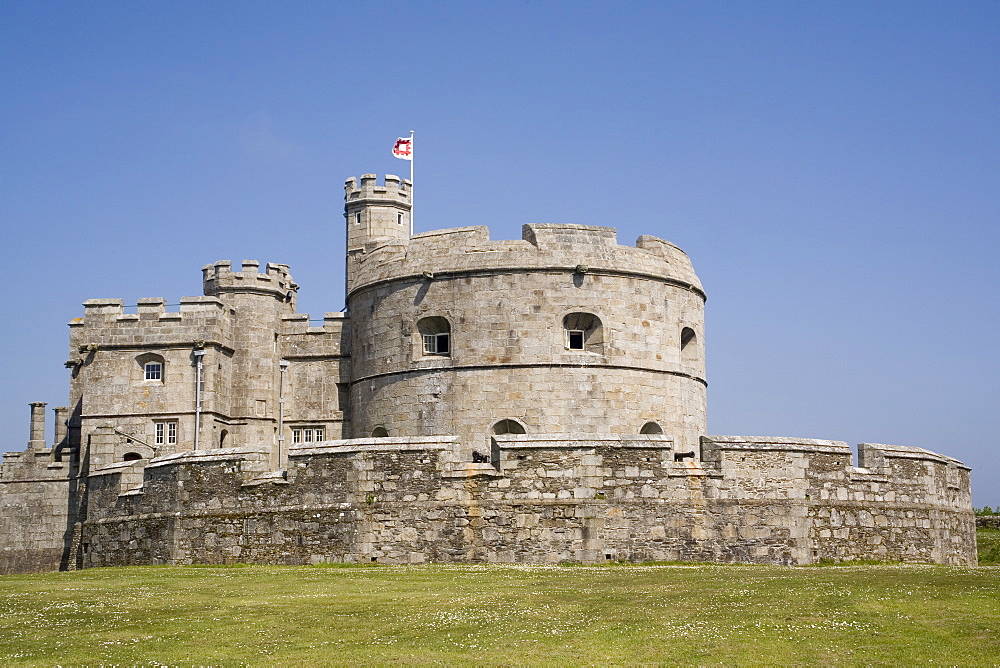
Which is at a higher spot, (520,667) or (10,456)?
(10,456)

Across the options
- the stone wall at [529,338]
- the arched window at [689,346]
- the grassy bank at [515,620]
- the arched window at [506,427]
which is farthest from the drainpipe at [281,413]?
the grassy bank at [515,620]

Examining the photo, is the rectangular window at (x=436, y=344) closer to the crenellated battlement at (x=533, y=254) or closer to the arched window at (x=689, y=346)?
the crenellated battlement at (x=533, y=254)

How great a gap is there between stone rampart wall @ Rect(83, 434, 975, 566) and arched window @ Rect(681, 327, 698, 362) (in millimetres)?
9814

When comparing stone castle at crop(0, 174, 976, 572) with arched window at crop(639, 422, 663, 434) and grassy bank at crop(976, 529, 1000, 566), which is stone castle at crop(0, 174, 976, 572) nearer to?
arched window at crop(639, 422, 663, 434)

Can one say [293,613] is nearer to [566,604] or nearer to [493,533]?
[566,604]

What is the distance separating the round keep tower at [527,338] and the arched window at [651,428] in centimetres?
4

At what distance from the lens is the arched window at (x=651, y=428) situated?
3359 cm

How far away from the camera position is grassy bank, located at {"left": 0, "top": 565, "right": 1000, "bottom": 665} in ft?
41.1

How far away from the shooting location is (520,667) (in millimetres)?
11945

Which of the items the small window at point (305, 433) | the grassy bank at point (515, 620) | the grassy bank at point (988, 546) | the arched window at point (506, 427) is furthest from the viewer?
the small window at point (305, 433)

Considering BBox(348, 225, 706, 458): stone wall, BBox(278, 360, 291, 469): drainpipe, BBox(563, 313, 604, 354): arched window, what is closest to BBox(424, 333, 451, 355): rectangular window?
BBox(348, 225, 706, 458): stone wall

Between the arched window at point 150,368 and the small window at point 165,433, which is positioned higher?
the arched window at point 150,368

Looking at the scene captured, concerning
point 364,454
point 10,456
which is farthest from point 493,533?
point 10,456

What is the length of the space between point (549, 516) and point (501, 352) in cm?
892
